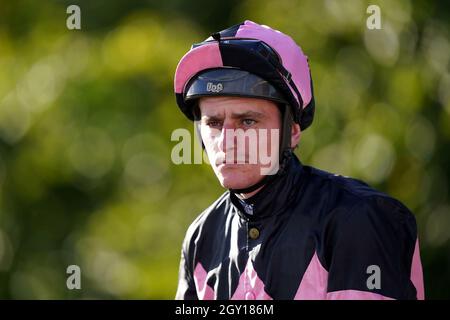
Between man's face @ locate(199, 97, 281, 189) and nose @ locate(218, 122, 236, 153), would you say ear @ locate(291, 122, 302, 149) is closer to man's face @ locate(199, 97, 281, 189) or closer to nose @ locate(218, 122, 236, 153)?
man's face @ locate(199, 97, 281, 189)

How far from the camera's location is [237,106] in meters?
2.89

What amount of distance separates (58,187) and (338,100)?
244 centimetres

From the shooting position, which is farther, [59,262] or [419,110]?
[59,262]

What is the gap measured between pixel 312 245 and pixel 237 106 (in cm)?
49

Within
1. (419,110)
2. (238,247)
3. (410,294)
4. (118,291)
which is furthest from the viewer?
(118,291)

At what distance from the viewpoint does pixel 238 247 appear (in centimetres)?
301

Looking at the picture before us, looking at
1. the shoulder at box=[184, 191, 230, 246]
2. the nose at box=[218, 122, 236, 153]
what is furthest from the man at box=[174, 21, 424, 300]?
the shoulder at box=[184, 191, 230, 246]

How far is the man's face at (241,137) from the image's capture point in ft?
9.47

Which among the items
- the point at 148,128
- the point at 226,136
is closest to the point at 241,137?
the point at 226,136

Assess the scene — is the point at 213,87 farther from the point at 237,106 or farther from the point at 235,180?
the point at 235,180

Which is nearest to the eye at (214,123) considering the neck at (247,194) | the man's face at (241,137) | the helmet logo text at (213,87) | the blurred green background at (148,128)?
the man's face at (241,137)

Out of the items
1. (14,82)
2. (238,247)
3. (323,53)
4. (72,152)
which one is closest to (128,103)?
(72,152)

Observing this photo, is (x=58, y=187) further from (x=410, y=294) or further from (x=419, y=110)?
(x=410, y=294)

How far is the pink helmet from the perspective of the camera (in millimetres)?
2871
